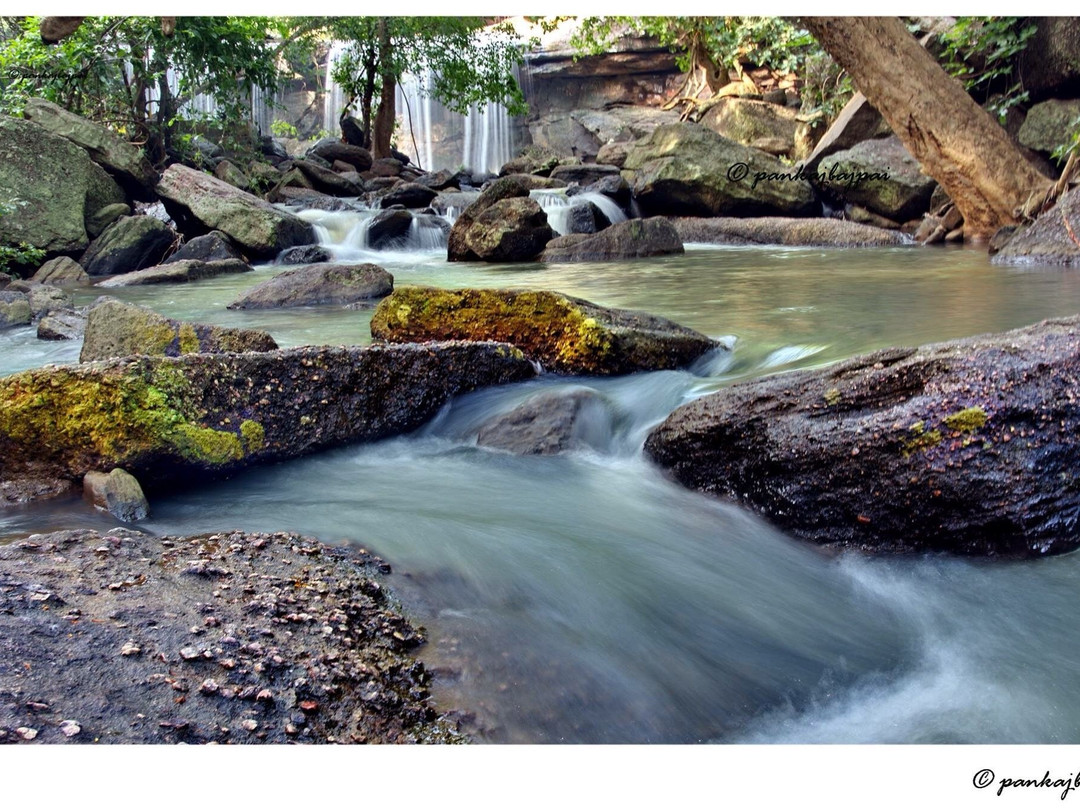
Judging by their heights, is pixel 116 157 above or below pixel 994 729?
above

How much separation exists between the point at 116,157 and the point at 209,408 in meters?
12.5

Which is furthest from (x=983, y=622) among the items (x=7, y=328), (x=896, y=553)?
(x=7, y=328)

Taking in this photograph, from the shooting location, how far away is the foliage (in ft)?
41.8

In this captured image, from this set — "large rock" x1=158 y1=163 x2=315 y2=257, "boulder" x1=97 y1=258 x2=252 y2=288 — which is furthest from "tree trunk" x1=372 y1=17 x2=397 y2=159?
"boulder" x1=97 y1=258 x2=252 y2=288

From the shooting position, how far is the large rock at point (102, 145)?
13.1 m

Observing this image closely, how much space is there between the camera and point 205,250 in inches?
478

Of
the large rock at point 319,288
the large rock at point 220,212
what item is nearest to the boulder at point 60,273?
the large rock at point 220,212

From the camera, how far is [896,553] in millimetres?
2912

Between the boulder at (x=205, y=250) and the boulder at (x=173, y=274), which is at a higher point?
the boulder at (x=205, y=250)

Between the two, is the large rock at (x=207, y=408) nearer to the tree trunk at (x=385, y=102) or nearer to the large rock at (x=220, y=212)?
the large rock at (x=220, y=212)

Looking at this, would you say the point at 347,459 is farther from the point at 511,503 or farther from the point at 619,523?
the point at 619,523

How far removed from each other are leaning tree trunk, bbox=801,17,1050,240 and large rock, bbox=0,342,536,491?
28.5 ft

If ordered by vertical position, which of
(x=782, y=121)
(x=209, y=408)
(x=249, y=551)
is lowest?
(x=249, y=551)

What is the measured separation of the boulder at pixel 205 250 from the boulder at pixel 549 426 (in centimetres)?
904
